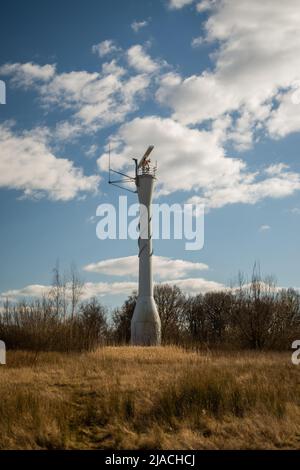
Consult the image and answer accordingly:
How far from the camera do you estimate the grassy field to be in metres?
9.98

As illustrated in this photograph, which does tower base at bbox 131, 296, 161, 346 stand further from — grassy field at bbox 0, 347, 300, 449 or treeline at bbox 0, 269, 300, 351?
grassy field at bbox 0, 347, 300, 449

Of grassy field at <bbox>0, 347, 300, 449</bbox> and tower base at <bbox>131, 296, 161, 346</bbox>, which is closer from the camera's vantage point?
grassy field at <bbox>0, 347, 300, 449</bbox>

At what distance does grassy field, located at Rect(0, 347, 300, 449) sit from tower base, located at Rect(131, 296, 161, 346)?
64.7ft

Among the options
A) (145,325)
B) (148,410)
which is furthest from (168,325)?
(148,410)

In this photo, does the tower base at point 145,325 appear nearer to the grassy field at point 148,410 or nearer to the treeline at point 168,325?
the treeline at point 168,325

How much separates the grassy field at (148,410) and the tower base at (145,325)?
19.7 m

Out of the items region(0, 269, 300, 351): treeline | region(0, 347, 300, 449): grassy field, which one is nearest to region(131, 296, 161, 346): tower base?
region(0, 269, 300, 351): treeline

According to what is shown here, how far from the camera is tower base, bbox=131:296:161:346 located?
121 ft

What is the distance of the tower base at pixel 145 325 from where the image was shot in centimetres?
3684

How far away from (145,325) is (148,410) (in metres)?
25.0

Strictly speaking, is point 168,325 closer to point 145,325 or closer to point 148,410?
point 145,325

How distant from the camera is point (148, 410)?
12.1 m

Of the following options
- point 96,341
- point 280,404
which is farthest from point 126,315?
point 280,404

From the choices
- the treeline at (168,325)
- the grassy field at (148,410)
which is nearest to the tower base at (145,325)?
the treeline at (168,325)
